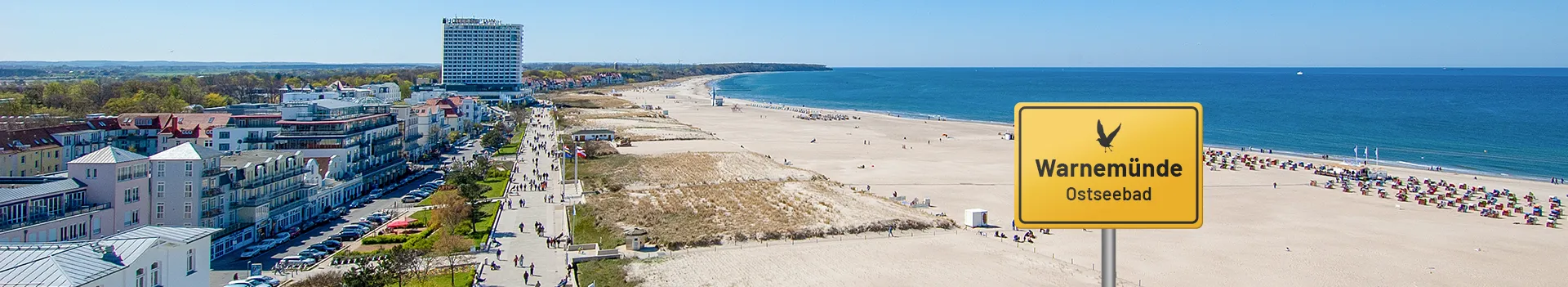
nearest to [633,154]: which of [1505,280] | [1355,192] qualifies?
[1355,192]

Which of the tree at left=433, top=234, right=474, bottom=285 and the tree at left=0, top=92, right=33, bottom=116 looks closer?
the tree at left=433, top=234, right=474, bottom=285

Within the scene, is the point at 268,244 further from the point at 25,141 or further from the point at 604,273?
the point at 25,141

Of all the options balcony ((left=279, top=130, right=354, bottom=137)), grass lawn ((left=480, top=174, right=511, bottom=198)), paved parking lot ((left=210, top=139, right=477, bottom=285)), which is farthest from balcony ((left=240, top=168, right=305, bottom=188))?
grass lawn ((left=480, top=174, right=511, bottom=198))

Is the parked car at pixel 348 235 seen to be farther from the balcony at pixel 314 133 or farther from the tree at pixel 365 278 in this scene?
the balcony at pixel 314 133

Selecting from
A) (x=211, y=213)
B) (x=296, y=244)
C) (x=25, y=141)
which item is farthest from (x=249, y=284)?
(x=25, y=141)

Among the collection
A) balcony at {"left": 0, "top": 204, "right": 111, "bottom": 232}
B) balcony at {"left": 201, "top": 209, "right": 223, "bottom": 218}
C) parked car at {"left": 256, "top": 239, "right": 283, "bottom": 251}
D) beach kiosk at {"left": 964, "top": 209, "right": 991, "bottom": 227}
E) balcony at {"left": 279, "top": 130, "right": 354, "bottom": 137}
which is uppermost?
balcony at {"left": 279, "top": 130, "right": 354, "bottom": 137}

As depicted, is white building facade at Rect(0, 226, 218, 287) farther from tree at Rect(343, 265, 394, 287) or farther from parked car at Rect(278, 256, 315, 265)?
parked car at Rect(278, 256, 315, 265)
